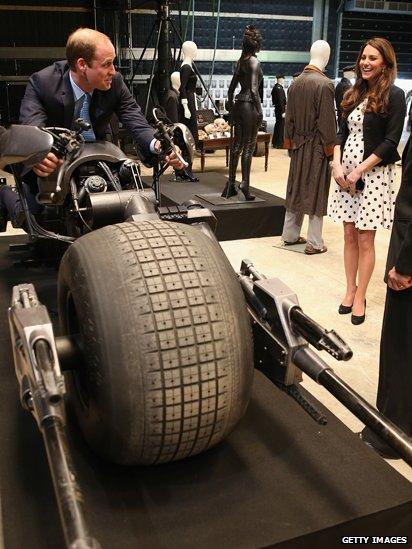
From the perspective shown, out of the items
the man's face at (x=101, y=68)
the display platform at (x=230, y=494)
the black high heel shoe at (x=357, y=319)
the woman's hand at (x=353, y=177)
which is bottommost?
the black high heel shoe at (x=357, y=319)

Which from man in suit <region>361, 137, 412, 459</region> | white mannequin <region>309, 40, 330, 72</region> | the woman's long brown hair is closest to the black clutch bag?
the woman's long brown hair

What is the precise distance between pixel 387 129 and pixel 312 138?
1.52 metres

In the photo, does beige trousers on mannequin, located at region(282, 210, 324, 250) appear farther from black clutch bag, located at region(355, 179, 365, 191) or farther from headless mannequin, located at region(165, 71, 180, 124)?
A: headless mannequin, located at region(165, 71, 180, 124)

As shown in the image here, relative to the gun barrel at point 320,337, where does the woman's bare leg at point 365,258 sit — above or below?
below

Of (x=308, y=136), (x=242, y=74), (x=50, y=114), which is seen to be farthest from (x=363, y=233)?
(x=242, y=74)

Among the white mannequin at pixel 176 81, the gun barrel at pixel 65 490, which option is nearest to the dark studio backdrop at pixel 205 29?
the white mannequin at pixel 176 81

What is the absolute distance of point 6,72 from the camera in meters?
10.8

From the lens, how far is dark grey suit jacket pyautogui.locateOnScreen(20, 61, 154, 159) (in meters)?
2.90

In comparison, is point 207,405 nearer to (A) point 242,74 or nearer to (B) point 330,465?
(B) point 330,465

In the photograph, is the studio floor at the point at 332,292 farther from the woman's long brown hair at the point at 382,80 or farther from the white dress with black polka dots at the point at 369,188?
the woman's long brown hair at the point at 382,80

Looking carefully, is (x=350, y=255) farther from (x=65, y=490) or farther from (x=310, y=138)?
(x=65, y=490)

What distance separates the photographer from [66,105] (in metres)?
2.93

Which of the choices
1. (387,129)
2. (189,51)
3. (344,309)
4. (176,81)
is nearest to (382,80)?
(387,129)

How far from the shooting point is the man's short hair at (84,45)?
2.66 meters
